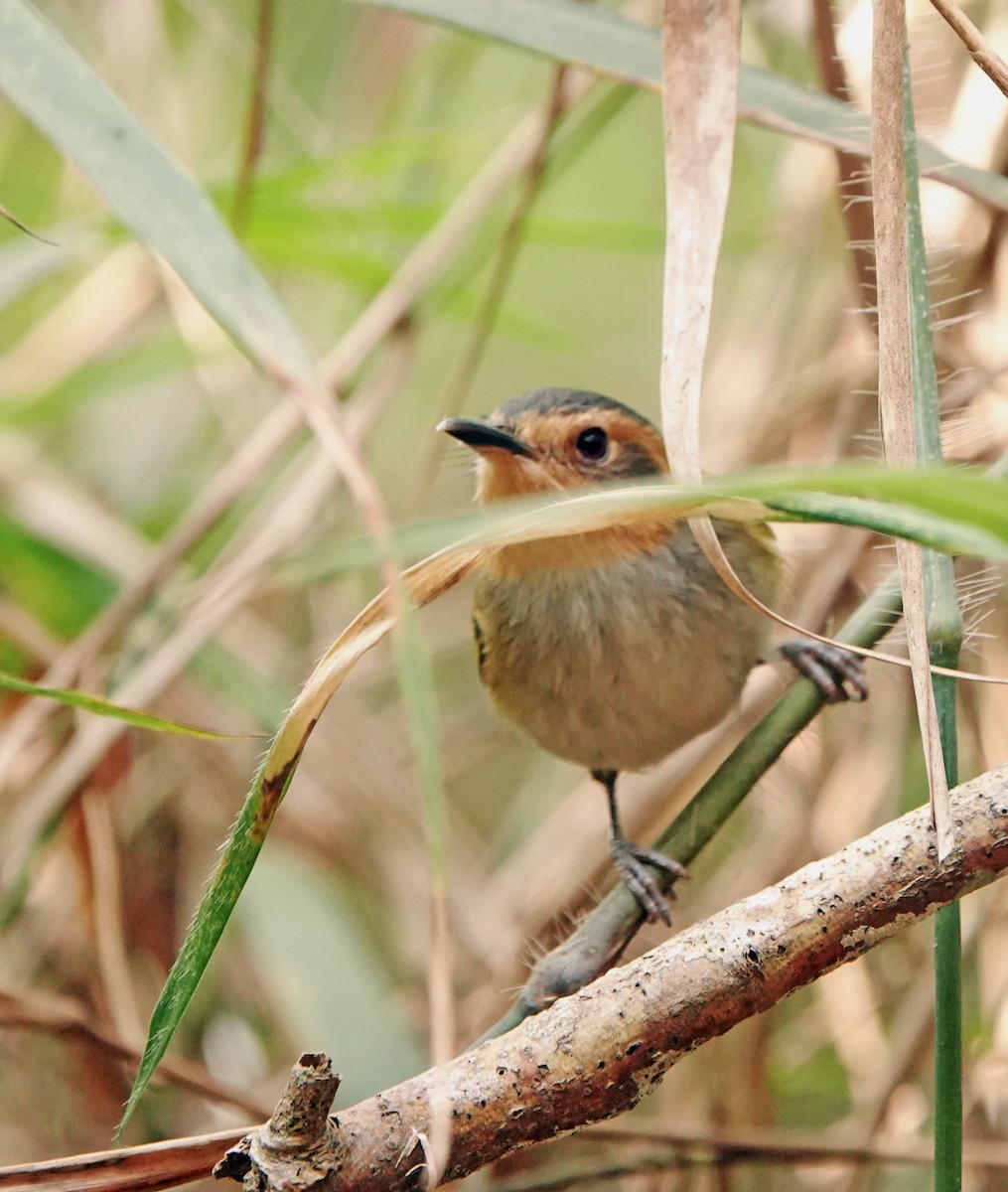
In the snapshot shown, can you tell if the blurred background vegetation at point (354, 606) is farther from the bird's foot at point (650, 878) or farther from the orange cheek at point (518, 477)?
the orange cheek at point (518, 477)

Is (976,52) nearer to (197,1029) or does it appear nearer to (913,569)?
(913,569)

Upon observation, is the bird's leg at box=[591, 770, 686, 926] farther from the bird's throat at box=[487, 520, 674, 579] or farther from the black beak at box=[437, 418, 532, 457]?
the black beak at box=[437, 418, 532, 457]

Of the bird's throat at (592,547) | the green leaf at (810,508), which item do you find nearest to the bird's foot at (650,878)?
the bird's throat at (592,547)

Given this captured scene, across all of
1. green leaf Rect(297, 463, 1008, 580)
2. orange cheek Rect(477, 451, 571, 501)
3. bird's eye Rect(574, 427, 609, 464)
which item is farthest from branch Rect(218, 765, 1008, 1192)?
bird's eye Rect(574, 427, 609, 464)

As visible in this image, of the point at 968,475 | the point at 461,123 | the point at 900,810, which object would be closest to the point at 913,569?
the point at 968,475

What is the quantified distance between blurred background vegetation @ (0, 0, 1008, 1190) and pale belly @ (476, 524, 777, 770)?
0.80ft

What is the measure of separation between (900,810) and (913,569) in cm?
176

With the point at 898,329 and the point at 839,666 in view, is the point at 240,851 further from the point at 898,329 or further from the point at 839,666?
the point at 839,666

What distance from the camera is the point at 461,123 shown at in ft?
13.7

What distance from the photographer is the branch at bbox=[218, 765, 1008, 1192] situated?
1.30m

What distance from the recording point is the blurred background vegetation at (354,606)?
283 cm

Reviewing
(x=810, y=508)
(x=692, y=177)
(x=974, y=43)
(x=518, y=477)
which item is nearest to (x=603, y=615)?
→ (x=518, y=477)

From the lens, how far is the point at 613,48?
2.08 metres

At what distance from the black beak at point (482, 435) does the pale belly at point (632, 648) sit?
28cm
